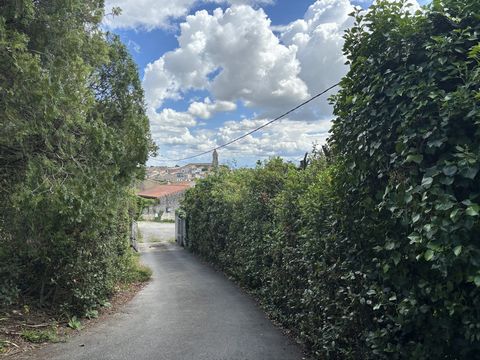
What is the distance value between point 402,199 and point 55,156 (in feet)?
15.9

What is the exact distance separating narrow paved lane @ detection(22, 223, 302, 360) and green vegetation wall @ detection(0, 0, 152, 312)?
4.39 ft

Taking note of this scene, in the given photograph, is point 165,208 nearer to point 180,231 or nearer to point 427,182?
point 180,231

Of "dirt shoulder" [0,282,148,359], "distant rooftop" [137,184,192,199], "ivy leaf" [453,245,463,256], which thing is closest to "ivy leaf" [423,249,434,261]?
"ivy leaf" [453,245,463,256]

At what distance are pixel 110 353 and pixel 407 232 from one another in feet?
14.9

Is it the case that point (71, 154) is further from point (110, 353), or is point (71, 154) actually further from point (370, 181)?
point (370, 181)

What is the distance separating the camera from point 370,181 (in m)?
3.55

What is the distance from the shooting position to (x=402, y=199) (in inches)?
112

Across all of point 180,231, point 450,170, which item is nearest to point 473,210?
point 450,170

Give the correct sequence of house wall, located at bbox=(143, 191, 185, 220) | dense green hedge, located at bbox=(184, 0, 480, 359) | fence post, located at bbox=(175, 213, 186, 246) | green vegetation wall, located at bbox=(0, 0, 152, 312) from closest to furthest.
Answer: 1. dense green hedge, located at bbox=(184, 0, 480, 359)
2. green vegetation wall, located at bbox=(0, 0, 152, 312)
3. fence post, located at bbox=(175, 213, 186, 246)
4. house wall, located at bbox=(143, 191, 185, 220)

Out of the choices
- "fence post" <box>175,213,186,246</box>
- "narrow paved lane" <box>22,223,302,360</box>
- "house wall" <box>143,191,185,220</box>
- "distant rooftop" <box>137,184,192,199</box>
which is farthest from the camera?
"distant rooftop" <box>137,184,192,199</box>

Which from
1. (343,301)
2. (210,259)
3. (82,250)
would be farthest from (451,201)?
(210,259)

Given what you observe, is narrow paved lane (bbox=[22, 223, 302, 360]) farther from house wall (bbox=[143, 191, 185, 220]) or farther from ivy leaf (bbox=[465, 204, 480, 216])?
house wall (bbox=[143, 191, 185, 220])

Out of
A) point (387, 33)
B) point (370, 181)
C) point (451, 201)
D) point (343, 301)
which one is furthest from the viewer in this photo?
point (343, 301)

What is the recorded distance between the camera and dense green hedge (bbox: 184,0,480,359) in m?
2.37
